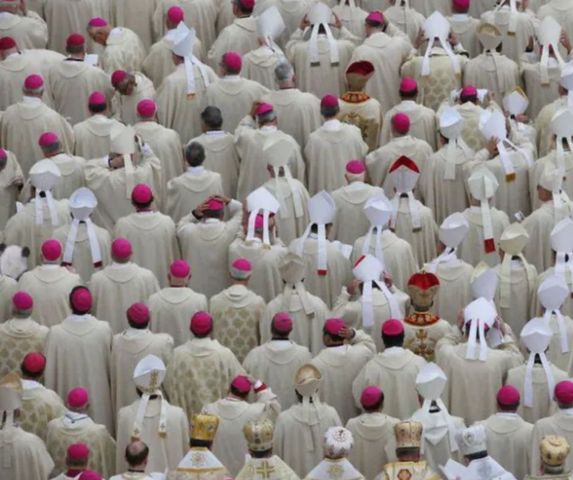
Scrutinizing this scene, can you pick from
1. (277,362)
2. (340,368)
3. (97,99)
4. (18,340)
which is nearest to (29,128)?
(97,99)

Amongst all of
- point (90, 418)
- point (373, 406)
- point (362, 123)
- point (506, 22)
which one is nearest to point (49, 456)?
point (90, 418)

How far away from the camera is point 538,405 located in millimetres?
24547

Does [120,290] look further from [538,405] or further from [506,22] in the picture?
[506,22]

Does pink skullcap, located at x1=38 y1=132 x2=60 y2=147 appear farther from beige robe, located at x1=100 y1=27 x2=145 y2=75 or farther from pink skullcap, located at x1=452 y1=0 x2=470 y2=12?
pink skullcap, located at x1=452 y1=0 x2=470 y2=12

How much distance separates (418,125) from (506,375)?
12.8 ft

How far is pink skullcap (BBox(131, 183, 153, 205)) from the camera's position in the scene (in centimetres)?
2623

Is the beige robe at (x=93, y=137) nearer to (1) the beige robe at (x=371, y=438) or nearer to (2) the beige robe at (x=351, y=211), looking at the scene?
(2) the beige robe at (x=351, y=211)

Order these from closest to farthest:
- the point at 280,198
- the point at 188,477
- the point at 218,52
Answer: the point at 188,477 → the point at 280,198 → the point at 218,52

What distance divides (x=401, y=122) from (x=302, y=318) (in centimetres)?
285

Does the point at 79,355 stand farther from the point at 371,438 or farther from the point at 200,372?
the point at 371,438

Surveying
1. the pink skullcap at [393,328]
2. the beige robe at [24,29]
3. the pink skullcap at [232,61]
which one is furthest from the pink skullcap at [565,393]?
the beige robe at [24,29]

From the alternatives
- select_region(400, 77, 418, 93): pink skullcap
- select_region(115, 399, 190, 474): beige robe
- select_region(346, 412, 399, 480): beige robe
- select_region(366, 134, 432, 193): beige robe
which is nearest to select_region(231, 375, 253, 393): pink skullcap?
select_region(115, 399, 190, 474): beige robe

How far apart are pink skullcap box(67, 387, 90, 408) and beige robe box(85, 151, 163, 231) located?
3299mm

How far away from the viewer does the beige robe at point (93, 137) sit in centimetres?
2770
